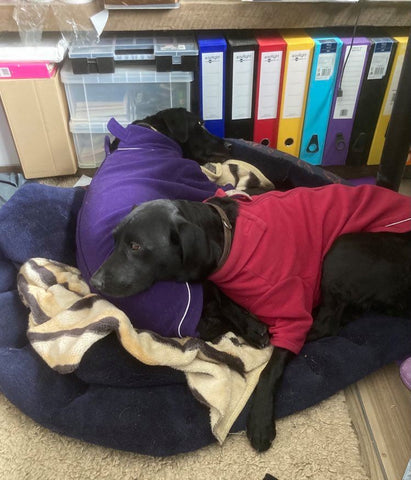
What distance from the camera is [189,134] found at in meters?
1.76

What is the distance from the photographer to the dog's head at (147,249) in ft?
3.70

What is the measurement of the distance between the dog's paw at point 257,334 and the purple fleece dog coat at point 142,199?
0.15 meters

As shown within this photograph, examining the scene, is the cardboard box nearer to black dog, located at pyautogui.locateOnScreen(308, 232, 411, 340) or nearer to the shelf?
the shelf

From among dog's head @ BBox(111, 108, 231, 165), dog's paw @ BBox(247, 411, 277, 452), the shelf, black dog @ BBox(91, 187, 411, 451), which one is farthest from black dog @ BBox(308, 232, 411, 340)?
the shelf

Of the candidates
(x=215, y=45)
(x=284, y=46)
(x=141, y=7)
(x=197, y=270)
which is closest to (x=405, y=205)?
(x=197, y=270)

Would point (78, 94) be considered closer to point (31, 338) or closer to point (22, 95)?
point (22, 95)

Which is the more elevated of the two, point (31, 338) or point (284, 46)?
point (284, 46)

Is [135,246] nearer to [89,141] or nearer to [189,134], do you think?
[189,134]

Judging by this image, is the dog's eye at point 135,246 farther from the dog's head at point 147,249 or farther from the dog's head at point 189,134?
the dog's head at point 189,134

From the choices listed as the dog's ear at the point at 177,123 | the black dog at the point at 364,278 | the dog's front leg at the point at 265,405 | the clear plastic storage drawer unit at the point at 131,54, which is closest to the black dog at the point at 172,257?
the dog's front leg at the point at 265,405

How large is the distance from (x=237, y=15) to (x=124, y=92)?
53 centimetres

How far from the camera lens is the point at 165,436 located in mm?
1114

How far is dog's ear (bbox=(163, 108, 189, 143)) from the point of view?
172cm

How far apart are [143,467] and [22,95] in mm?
1326
